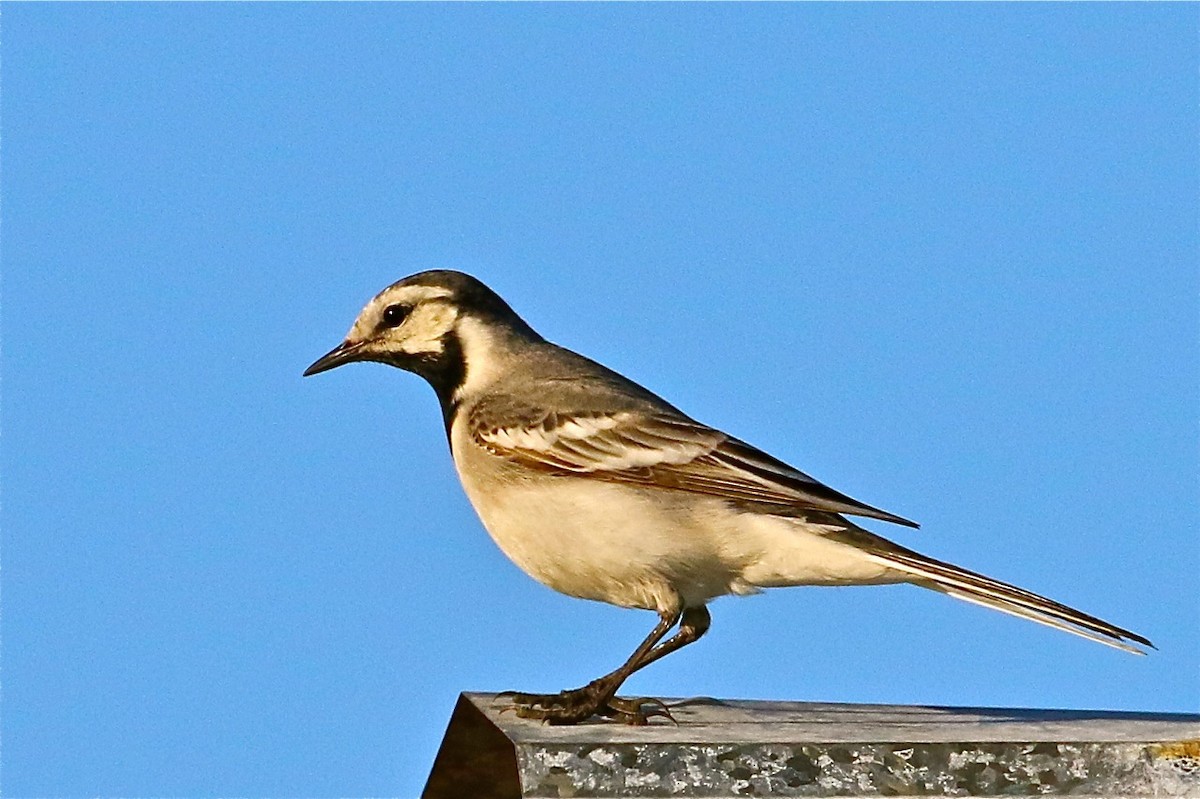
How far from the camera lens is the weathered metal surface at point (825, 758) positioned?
6.32 m

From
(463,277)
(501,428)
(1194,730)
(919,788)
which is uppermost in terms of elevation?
(463,277)

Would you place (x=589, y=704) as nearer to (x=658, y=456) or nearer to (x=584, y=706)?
(x=584, y=706)

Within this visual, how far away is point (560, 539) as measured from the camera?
8367 mm

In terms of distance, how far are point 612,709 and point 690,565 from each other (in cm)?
96

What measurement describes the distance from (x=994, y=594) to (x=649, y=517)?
5.37ft

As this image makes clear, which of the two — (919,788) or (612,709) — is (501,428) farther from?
(919,788)

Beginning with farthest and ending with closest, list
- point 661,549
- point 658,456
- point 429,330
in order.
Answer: point 429,330, point 658,456, point 661,549

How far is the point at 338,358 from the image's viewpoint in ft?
32.0

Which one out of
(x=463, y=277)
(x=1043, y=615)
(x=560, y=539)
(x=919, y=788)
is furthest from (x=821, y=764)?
(x=463, y=277)

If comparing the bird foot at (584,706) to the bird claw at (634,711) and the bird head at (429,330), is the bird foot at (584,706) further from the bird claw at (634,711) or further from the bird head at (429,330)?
the bird head at (429,330)

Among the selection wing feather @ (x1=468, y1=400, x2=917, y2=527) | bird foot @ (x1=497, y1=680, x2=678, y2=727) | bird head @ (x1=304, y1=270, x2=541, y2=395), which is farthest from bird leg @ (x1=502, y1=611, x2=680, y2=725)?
bird head @ (x1=304, y1=270, x2=541, y2=395)

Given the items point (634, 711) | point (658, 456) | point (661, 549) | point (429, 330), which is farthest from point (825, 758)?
point (429, 330)

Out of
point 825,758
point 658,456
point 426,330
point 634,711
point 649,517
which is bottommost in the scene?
point 825,758

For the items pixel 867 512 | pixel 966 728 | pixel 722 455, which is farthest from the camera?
pixel 722 455
